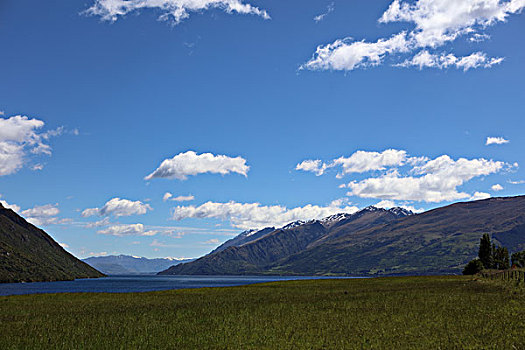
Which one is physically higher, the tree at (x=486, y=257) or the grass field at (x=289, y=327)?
the grass field at (x=289, y=327)

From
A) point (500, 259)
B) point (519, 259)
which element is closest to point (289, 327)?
point (500, 259)

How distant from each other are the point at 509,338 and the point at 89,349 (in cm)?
3022

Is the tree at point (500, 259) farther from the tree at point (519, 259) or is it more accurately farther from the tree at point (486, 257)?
the tree at point (519, 259)

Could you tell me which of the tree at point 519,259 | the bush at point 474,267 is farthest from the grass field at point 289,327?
the tree at point 519,259

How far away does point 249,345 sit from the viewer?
3175 centimetres

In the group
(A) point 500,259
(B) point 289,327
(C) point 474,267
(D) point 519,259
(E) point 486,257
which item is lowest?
(C) point 474,267

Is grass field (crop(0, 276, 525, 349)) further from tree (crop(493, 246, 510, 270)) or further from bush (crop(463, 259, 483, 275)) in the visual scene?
tree (crop(493, 246, 510, 270))

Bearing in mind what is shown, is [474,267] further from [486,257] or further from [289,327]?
[289,327]

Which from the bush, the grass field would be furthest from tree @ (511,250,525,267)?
the grass field

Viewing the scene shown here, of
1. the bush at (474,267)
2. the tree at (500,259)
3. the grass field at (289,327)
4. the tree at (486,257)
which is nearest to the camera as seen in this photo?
the grass field at (289,327)

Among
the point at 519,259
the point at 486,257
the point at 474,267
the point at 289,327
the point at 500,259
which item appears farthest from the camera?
the point at 519,259

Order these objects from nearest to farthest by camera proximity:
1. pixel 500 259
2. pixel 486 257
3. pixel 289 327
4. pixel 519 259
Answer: pixel 289 327
pixel 486 257
pixel 500 259
pixel 519 259

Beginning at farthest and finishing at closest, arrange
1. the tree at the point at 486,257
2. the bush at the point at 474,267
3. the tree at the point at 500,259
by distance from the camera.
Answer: the tree at the point at 486,257 → the tree at the point at 500,259 → the bush at the point at 474,267

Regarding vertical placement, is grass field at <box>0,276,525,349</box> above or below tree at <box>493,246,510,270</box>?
above
